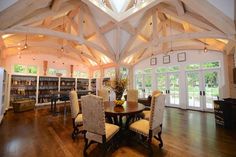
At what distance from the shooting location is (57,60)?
8.26 m

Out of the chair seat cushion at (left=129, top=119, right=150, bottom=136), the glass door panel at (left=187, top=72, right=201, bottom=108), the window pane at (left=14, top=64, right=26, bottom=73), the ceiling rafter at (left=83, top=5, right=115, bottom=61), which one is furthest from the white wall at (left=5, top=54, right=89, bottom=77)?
the glass door panel at (left=187, top=72, right=201, bottom=108)

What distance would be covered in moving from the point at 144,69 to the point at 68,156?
7.23 metres

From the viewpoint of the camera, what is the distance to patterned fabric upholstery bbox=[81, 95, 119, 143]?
→ 1943 mm

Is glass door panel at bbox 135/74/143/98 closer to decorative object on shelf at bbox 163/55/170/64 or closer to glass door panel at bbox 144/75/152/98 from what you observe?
glass door panel at bbox 144/75/152/98

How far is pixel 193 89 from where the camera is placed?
20.6 ft

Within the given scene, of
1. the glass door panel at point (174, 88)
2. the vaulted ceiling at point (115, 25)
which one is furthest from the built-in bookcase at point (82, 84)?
the glass door panel at point (174, 88)

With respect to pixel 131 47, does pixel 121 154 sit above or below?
below

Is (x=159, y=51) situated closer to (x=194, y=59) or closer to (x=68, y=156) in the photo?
(x=194, y=59)

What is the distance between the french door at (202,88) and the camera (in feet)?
18.6

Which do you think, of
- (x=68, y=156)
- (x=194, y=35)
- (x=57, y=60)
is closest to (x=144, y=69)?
(x=194, y=35)

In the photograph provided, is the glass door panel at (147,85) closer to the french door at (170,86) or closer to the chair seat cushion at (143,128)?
the french door at (170,86)

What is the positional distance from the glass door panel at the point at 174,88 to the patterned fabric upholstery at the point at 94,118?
582cm

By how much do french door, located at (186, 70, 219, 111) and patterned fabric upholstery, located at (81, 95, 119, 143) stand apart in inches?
225

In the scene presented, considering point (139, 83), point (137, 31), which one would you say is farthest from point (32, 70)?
point (139, 83)
